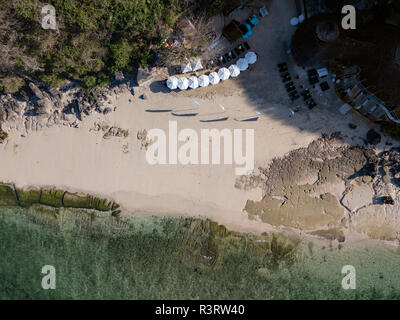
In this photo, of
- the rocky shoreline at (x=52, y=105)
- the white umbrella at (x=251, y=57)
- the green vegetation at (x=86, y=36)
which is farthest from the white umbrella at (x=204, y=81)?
the rocky shoreline at (x=52, y=105)

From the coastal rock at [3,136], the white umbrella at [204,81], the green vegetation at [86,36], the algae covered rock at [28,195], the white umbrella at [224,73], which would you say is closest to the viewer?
the green vegetation at [86,36]

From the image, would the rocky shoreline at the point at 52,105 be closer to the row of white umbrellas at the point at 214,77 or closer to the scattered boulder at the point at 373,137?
the row of white umbrellas at the point at 214,77

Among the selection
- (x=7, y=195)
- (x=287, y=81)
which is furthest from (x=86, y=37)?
(x=287, y=81)

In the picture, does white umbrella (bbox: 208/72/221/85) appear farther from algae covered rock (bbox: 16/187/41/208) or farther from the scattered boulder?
algae covered rock (bbox: 16/187/41/208)

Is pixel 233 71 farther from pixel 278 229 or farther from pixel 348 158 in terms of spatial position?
pixel 278 229

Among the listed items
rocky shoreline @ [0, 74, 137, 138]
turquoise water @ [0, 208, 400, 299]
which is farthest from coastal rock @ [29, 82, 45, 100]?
turquoise water @ [0, 208, 400, 299]

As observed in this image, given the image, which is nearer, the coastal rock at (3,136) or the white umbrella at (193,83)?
the white umbrella at (193,83)
